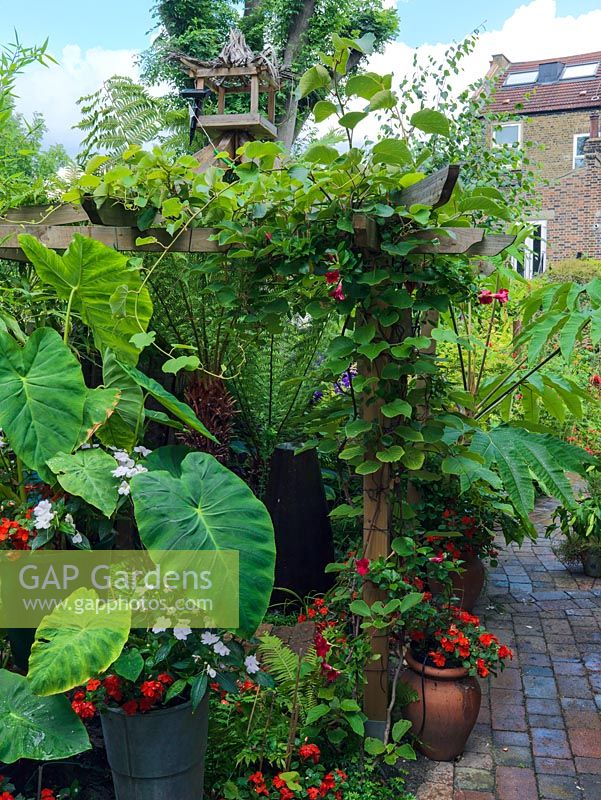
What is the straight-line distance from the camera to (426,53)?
175 inches

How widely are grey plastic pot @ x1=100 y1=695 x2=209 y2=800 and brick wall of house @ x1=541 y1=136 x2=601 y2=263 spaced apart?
1475cm

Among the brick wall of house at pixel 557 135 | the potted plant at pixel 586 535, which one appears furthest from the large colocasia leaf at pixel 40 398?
the brick wall of house at pixel 557 135

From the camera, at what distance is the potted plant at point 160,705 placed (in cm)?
207

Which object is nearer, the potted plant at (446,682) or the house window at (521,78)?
the potted plant at (446,682)

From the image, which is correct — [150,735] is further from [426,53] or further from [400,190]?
[426,53]

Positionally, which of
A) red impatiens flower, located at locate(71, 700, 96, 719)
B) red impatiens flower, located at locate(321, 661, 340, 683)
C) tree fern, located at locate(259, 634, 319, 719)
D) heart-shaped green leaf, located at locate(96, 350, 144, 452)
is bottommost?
tree fern, located at locate(259, 634, 319, 719)

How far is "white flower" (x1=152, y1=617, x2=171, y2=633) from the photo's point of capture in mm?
2055

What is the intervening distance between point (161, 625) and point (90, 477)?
437mm

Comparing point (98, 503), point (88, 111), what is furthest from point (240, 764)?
point (88, 111)

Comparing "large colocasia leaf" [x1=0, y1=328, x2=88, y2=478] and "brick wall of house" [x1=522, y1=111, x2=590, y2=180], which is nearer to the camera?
"large colocasia leaf" [x1=0, y1=328, x2=88, y2=478]

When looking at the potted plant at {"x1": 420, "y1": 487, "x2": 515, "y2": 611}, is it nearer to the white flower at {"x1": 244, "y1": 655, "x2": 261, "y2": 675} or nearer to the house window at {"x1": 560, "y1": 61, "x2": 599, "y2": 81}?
the white flower at {"x1": 244, "y1": 655, "x2": 261, "y2": 675}

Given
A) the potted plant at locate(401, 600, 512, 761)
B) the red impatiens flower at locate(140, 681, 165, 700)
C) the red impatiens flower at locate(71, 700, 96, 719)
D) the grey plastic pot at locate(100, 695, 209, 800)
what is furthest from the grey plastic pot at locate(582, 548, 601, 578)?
the red impatiens flower at locate(71, 700, 96, 719)

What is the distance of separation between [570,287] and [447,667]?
4.60ft

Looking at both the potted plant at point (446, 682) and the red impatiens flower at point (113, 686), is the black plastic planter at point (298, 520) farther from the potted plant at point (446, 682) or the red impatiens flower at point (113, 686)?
the red impatiens flower at point (113, 686)
